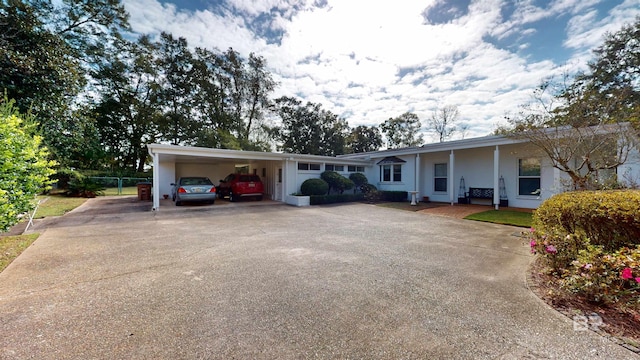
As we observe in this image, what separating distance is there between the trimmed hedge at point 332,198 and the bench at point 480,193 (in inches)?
215

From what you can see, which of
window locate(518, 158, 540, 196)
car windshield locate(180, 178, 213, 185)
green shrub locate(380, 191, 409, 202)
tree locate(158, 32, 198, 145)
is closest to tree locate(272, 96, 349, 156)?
tree locate(158, 32, 198, 145)

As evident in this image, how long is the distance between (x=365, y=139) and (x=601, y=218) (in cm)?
3322

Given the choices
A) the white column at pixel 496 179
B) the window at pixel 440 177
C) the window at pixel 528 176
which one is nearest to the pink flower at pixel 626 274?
the white column at pixel 496 179

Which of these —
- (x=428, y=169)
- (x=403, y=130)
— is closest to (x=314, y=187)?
(x=428, y=169)

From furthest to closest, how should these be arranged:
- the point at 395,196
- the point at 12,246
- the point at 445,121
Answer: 1. the point at 445,121
2. the point at 395,196
3. the point at 12,246

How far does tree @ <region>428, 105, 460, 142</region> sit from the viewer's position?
27.4 meters

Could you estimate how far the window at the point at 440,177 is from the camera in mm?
13520

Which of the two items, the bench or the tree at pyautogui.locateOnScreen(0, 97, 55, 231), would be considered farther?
the bench

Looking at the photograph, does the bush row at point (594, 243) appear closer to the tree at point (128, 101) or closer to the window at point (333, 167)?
the window at point (333, 167)

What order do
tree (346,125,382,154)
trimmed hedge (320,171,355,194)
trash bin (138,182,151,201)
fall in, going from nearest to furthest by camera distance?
1. trash bin (138,182,151,201)
2. trimmed hedge (320,171,355,194)
3. tree (346,125,382,154)

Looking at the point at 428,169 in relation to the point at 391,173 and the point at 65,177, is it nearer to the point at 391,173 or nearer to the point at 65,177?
the point at 391,173

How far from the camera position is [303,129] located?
30406 millimetres

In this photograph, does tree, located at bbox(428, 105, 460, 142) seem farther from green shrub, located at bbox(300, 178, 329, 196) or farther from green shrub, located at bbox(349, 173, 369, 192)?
green shrub, located at bbox(300, 178, 329, 196)

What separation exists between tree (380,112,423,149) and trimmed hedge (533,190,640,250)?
31.0 metres
